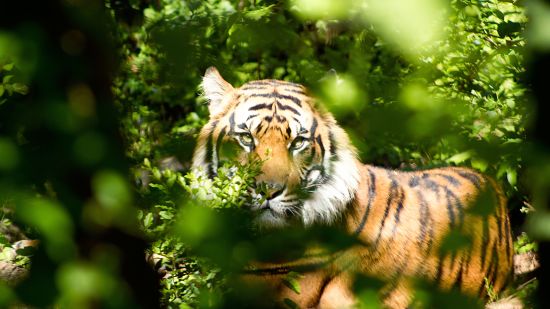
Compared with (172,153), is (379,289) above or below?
below

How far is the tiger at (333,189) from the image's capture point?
147 inches

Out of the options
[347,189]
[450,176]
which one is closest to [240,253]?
[347,189]

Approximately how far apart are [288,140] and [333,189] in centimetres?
42

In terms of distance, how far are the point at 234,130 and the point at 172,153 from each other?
8.66 feet

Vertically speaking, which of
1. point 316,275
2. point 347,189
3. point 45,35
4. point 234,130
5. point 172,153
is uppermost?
point 45,35

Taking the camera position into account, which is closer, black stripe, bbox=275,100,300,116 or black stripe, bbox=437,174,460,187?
black stripe, bbox=275,100,300,116

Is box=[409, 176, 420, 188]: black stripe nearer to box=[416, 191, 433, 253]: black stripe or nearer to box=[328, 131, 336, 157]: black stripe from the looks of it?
box=[416, 191, 433, 253]: black stripe

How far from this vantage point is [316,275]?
3.72m

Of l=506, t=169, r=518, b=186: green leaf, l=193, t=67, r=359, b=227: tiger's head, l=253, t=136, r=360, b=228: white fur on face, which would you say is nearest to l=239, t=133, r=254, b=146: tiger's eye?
l=193, t=67, r=359, b=227: tiger's head

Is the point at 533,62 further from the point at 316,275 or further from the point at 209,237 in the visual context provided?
the point at 316,275

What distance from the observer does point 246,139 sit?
3.83 meters

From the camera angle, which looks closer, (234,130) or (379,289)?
(379,289)

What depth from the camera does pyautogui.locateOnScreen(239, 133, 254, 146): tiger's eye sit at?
381 centimetres

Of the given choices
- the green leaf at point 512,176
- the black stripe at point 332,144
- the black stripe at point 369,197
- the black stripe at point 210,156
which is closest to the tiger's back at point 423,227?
the black stripe at point 369,197
